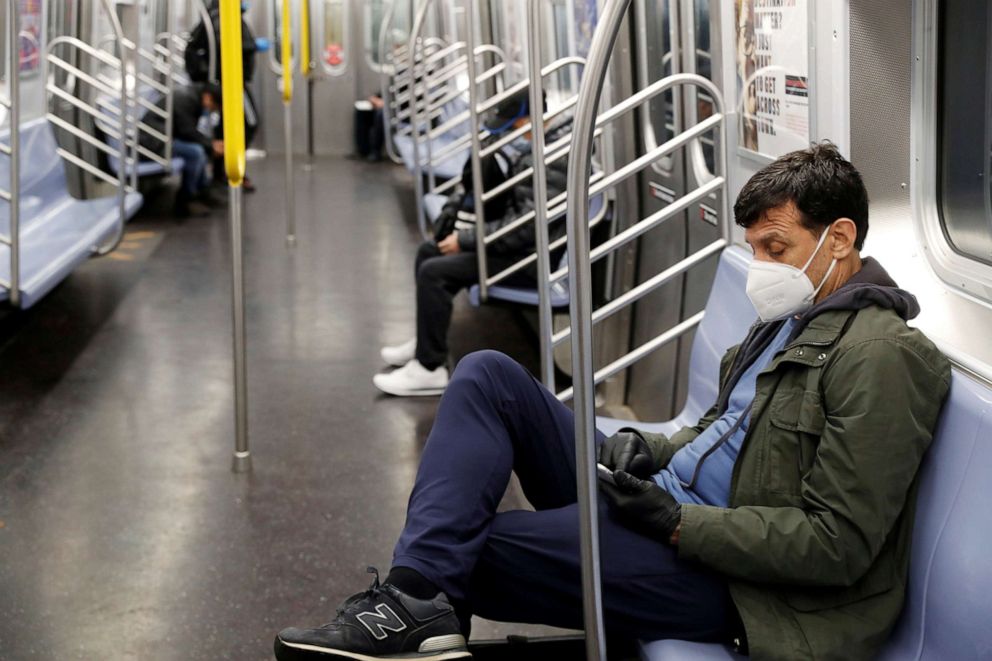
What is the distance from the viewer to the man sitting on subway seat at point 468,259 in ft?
17.3

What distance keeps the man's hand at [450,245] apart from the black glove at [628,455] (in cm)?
308

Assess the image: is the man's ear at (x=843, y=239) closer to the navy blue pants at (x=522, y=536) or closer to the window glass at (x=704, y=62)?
the navy blue pants at (x=522, y=536)

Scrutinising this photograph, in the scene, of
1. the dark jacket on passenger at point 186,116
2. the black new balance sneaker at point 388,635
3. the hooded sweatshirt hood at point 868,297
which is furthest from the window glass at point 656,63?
the dark jacket on passenger at point 186,116

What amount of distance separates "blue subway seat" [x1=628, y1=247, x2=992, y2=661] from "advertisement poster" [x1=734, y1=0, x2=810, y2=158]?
1154mm

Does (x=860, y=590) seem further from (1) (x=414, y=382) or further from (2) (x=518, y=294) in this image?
(1) (x=414, y=382)

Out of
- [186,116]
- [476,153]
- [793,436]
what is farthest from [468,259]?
[186,116]

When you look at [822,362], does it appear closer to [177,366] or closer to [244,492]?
[244,492]

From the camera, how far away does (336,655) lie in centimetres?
225

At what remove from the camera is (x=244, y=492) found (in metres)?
4.13

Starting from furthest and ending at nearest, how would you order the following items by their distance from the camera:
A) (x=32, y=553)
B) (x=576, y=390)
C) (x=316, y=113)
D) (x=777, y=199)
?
1. (x=316, y=113)
2. (x=32, y=553)
3. (x=777, y=199)
4. (x=576, y=390)

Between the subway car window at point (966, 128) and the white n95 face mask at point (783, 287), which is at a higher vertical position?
the subway car window at point (966, 128)

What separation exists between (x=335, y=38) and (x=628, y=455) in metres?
14.1

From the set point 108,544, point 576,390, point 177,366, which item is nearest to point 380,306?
point 177,366

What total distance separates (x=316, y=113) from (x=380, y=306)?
9.13 m
